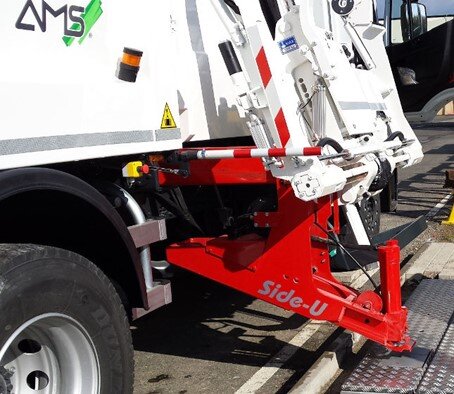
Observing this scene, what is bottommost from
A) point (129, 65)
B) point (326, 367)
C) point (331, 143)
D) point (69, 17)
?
point (326, 367)

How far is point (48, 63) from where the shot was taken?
2.90 m

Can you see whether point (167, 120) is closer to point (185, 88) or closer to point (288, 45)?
point (185, 88)

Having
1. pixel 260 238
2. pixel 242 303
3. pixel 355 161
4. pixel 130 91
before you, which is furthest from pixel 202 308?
pixel 130 91

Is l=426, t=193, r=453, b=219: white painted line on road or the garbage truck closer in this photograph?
the garbage truck

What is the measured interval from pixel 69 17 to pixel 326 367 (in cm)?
245

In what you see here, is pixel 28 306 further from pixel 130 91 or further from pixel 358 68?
pixel 358 68

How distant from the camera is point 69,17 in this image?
3.00 metres

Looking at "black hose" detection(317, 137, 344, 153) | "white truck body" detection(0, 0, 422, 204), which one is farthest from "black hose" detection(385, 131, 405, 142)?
"black hose" detection(317, 137, 344, 153)

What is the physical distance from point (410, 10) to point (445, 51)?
52 cm

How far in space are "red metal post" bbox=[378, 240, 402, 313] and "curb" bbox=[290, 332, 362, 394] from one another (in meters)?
0.56

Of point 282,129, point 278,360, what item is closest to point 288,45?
point 282,129

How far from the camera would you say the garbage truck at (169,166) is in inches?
109

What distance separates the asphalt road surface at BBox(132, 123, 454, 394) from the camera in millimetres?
4441

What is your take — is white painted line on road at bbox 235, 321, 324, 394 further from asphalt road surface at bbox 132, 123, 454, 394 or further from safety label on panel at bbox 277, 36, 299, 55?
safety label on panel at bbox 277, 36, 299, 55
